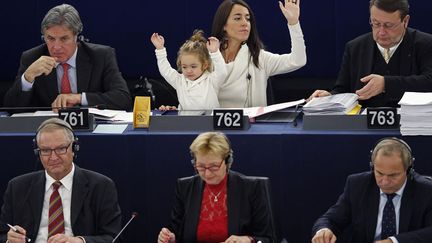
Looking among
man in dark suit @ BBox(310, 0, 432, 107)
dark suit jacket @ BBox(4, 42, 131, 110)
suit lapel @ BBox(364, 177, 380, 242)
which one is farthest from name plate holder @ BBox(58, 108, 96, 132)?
suit lapel @ BBox(364, 177, 380, 242)

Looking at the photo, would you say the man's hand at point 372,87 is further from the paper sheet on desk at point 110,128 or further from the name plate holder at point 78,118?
the name plate holder at point 78,118

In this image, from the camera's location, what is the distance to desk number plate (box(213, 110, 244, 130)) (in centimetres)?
609

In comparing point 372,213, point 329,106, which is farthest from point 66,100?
point 372,213

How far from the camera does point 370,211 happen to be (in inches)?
216

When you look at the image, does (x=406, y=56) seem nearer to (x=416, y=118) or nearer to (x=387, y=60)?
(x=387, y=60)

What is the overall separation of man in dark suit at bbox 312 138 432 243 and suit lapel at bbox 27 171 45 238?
1.31m

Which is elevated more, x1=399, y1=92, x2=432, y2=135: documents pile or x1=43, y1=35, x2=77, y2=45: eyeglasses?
x1=43, y1=35, x2=77, y2=45: eyeglasses

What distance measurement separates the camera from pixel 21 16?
816 cm

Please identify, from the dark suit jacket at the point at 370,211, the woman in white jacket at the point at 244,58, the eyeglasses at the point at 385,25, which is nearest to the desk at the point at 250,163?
the dark suit jacket at the point at 370,211

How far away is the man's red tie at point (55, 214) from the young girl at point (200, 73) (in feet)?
3.82

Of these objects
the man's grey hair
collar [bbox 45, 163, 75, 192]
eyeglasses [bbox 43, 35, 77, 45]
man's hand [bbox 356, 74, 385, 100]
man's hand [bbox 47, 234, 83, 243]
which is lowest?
man's hand [bbox 47, 234, 83, 243]

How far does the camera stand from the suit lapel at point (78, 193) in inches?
221

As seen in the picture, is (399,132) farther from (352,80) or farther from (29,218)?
(29,218)

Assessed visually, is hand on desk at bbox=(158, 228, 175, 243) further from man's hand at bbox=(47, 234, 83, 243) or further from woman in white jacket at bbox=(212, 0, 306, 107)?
woman in white jacket at bbox=(212, 0, 306, 107)
